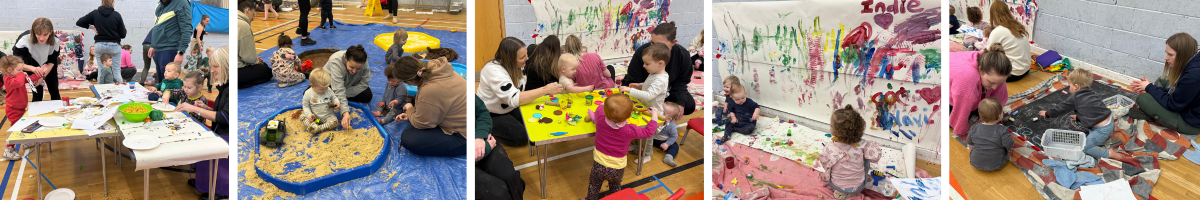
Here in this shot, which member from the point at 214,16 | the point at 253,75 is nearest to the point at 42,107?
the point at 214,16

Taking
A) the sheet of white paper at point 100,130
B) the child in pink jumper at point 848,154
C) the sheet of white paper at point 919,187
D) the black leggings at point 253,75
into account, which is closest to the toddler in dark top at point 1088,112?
the sheet of white paper at point 919,187

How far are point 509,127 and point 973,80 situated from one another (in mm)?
2555

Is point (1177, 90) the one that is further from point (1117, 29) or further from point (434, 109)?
point (434, 109)

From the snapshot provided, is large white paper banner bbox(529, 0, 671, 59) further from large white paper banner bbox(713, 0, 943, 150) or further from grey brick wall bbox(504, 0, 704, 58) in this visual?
large white paper banner bbox(713, 0, 943, 150)

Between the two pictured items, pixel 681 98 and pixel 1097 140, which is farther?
pixel 1097 140

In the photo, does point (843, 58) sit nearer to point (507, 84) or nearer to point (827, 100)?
point (827, 100)

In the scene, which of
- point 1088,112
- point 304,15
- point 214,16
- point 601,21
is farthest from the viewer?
point 1088,112

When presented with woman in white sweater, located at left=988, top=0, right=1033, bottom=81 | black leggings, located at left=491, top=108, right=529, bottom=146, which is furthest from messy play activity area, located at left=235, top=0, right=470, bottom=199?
woman in white sweater, located at left=988, top=0, right=1033, bottom=81

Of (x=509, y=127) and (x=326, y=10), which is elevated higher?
(x=326, y=10)

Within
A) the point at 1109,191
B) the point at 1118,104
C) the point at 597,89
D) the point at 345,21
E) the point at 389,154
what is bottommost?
the point at 1109,191

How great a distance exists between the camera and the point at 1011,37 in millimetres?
3502

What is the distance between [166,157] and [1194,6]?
5511mm

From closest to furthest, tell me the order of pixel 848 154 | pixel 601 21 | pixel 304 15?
pixel 304 15 → pixel 848 154 → pixel 601 21

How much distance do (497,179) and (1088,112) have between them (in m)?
3.33
